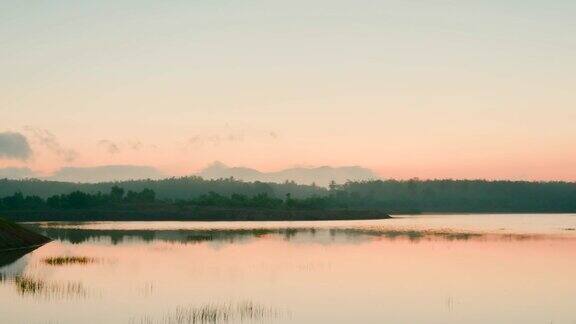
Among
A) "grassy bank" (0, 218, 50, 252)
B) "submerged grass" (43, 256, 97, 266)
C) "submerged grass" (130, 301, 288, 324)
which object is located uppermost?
"grassy bank" (0, 218, 50, 252)

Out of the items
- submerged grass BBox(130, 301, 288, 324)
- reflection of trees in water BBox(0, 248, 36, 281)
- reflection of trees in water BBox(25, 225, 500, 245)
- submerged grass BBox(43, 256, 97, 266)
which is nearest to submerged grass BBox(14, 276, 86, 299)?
reflection of trees in water BBox(0, 248, 36, 281)

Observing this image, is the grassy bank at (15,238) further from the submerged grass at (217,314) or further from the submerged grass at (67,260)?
the submerged grass at (217,314)

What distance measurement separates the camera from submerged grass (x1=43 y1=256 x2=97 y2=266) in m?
62.1

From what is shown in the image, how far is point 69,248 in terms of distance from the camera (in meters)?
82.4

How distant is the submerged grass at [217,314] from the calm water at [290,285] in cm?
5

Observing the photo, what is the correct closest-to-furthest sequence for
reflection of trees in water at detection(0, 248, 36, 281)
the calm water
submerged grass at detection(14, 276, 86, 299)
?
the calm water, submerged grass at detection(14, 276, 86, 299), reflection of trees in water at detection(0, 248, 36, 281)

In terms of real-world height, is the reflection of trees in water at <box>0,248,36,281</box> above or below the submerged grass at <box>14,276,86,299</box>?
above

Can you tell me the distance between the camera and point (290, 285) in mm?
47281

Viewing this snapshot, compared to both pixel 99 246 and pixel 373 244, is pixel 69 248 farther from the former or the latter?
pixel 373 244

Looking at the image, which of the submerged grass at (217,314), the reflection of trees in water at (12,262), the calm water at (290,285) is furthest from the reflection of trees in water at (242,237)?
the submerged grass at (217,314)

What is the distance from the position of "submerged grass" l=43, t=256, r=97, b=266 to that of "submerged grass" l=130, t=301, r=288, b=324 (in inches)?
1136

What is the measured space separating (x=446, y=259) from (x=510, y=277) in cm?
1516

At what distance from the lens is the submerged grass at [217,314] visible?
1319 inches

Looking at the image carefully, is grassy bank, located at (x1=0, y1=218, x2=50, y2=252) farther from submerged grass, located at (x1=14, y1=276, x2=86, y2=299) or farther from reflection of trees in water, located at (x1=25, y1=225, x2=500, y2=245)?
submerged grass, located at (x1=14, y1=276, x2=86, y2=299)
